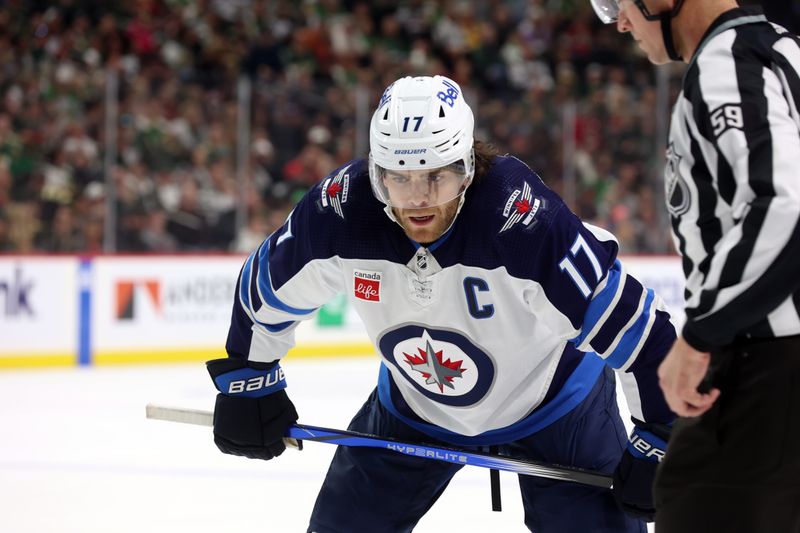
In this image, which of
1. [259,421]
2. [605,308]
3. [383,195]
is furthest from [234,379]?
[605,308]

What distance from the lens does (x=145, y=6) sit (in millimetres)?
9258

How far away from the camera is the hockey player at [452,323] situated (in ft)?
6.93

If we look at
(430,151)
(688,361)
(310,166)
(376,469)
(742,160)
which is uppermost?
(742,160)

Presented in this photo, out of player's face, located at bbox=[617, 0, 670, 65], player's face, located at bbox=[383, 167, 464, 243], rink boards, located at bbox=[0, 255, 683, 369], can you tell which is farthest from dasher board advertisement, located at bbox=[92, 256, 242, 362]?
player's face, located at bbox=[617, 0, 670, 65]

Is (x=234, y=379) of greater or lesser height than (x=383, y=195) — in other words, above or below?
below

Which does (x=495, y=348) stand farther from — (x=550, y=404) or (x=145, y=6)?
(x=145, y=6)

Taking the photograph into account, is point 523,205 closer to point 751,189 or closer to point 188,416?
point 751,189

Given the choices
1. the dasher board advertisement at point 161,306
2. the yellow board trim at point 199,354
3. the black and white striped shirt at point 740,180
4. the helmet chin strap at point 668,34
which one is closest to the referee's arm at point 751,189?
the black and white striped shirt at point 740,180

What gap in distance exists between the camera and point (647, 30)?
5.31ft

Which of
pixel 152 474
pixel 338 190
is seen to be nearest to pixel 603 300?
pixel 338 190

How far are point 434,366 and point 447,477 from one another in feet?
1.20

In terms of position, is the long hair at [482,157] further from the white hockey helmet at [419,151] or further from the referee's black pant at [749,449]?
the referee's black pant at [749,449]

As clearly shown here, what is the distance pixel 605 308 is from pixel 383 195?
52cm

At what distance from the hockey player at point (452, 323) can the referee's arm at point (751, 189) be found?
652mm
